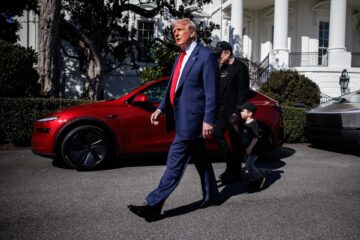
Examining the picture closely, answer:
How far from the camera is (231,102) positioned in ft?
14.2

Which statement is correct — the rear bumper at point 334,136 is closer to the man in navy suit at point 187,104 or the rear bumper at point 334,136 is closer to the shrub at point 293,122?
the shrub at point 293,122

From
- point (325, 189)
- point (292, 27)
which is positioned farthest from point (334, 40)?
point (325, 189)

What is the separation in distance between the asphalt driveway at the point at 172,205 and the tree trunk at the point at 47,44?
12.2 ft

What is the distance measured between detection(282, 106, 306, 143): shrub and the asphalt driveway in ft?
9.20

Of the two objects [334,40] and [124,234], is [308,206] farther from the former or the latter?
[334,40]

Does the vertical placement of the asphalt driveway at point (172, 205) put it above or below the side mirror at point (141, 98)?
below

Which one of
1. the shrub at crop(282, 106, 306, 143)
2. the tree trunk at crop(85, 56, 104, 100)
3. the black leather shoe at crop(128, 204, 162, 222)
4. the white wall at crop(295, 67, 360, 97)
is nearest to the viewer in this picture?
the black leather shoe at crop(128, 204, 162, 222)

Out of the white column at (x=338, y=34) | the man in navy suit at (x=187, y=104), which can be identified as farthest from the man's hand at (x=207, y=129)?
the white column at (x=338, y=34)

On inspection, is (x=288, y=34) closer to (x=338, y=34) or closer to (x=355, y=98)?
(x=338, y=34)

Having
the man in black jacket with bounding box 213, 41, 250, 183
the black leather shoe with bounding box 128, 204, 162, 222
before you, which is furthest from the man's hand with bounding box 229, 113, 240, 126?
the black leather shoe with bounding box 128, 204, 162, 222

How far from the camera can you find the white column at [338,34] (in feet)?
50.8

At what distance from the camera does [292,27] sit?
1916cm

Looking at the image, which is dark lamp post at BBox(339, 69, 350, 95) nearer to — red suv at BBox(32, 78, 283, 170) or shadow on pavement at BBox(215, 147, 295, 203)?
shadow on pavement at BBox(215, 147, 295, 203)

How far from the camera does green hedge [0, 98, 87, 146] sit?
272 inches
